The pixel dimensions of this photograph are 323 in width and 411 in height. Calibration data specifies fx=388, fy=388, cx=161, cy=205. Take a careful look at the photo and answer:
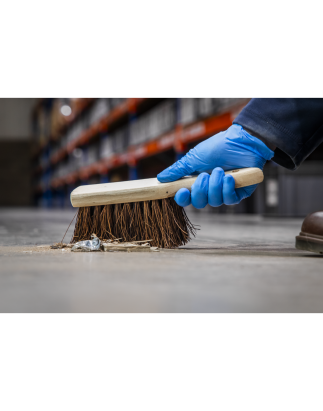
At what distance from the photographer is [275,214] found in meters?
6.79

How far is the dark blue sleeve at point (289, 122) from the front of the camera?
5.31 ft

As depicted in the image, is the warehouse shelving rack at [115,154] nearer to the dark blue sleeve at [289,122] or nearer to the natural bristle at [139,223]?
the dark blue sleeve at [289,122]

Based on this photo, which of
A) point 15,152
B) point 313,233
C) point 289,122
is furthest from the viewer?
point 15,152

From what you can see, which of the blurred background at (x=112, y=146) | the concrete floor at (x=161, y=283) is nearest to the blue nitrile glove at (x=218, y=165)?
the concrete floor at (x=161, y=283)

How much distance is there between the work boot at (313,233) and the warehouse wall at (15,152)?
24.2m

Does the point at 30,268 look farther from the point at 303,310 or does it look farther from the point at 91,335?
the point at 303,310

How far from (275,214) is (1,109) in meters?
20.8

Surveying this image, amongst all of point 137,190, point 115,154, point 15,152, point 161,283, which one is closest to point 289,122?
point 137,190

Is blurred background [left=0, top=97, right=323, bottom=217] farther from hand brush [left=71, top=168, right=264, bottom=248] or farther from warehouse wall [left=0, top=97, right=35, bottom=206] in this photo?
hand brush [left=71, top=168, right=264, bottom=248]

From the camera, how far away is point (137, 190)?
1729mm

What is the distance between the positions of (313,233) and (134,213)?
76cm

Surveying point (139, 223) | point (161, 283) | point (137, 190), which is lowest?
point (161, 283)

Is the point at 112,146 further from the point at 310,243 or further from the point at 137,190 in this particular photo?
the point at 310,243
